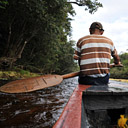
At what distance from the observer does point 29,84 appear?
2.25 m

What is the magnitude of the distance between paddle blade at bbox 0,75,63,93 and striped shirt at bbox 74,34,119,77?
76 cm

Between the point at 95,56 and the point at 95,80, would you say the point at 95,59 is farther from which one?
the point at 95,80

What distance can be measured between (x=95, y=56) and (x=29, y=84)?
1.45m

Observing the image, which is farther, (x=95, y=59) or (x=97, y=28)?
(x=97, y=28)

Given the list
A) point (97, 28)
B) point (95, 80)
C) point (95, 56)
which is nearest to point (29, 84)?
point (95, 80)

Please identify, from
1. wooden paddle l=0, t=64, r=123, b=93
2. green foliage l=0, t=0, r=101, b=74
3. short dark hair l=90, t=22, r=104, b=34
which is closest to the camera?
wooden paddle l=0, t=64, r=123, b=93

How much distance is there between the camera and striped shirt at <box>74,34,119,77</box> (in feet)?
6.89

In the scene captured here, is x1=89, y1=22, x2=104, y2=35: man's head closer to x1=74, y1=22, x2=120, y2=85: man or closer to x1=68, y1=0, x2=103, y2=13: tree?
x1=74, y1=22, x2=120, y2=85: man

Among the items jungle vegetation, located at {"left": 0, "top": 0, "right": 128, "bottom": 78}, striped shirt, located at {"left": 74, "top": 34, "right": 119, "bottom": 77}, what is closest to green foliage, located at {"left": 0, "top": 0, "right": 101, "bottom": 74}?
jungle vegetation, located at {"left": 0, "top": 0, "right": 128, "bottom": 78}

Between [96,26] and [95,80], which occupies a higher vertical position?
[96,26]

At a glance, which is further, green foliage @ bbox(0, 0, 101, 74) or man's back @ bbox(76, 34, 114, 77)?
green foliage @ bbox(0, 0, 101, 74)

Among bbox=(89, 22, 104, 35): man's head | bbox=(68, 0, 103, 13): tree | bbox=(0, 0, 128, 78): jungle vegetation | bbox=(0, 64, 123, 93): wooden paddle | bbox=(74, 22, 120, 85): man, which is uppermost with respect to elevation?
bbox=(68, 0, 103, 13): tree

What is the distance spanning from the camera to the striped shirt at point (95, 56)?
2.10 meters

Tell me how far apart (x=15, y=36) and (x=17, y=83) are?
8110 mm
